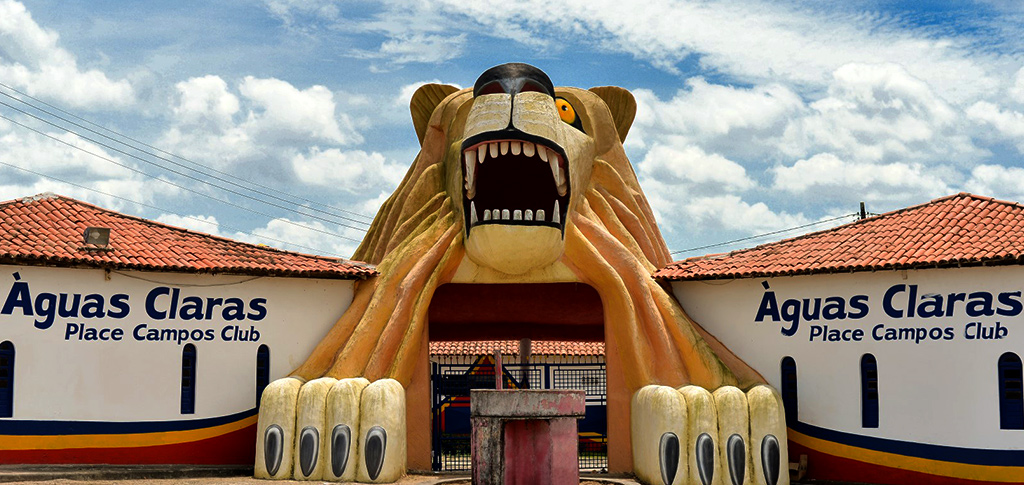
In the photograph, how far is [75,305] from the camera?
1680cm

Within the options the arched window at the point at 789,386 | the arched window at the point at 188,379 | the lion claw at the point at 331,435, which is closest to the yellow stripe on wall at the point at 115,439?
the arched window at the point at 188,379

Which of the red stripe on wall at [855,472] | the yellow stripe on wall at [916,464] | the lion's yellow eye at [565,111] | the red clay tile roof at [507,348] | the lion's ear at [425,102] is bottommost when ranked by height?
the red stripe on wall at [855,472]

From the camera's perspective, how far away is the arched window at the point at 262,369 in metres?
18.0

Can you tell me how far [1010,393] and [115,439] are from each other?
1450 cm

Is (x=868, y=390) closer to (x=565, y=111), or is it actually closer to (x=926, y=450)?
(x=926, y=450)

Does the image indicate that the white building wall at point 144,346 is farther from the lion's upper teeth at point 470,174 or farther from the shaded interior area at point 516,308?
the shaded interior area at point 516,308

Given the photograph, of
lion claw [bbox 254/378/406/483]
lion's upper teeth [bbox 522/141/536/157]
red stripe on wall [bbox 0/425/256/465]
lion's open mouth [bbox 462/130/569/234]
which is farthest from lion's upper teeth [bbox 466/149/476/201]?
red stripe on wall [bbox 0/425/256/465]

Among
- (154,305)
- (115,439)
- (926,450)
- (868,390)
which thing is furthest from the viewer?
(154,305)

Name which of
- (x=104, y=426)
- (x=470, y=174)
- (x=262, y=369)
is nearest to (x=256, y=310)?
(x=262, y=369)

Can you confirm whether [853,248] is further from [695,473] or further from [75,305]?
[75,305]

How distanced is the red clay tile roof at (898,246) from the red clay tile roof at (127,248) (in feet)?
22.4

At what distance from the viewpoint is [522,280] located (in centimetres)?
1859

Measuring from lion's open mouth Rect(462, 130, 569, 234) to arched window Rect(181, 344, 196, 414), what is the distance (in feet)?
17.8

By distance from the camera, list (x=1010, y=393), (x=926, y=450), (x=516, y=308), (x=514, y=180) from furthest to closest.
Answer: (x=516, y=308)
(x=514, y=180)
(x=926, y=450)
(x=1010, y=393)
